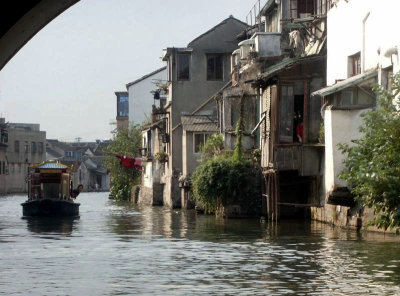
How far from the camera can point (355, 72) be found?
98.6ft

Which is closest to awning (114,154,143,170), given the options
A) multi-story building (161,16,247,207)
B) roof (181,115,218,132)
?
multi-story building (161,16,247,207)

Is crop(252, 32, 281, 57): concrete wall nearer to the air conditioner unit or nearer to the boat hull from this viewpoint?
the boat hull

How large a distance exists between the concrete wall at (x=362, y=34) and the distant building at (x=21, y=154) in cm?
8646

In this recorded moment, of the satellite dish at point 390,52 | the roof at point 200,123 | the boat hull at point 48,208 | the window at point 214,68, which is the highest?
the window at point 214,68

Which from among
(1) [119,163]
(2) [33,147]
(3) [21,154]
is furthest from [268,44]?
(2) [33,147]

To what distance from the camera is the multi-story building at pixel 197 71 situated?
56.7 meters

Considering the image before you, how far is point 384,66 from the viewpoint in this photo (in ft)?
84.0

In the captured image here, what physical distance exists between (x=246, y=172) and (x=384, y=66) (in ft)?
43.4

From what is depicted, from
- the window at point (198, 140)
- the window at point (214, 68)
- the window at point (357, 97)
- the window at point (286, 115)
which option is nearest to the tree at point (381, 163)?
the window at point (357, 97)

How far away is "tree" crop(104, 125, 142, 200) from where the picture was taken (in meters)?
77.8

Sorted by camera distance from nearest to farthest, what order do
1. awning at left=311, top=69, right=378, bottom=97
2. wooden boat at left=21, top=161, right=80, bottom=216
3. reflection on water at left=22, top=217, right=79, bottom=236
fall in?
awning at left=311, top=69, right=378, bottom=97 → reflection on water at left=22, top=217, right=79, bottom=236 → wooden boat at left=21, top=161, right=80, bottom=216

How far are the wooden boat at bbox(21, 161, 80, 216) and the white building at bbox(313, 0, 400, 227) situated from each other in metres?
18.5

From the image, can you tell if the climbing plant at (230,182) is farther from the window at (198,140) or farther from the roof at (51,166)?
the window at (198,140)

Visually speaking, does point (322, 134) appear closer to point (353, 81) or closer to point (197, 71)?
point (353, 81)
